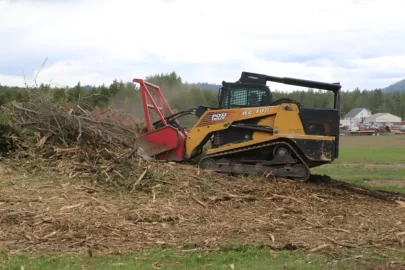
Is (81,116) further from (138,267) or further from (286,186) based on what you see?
(138,267)

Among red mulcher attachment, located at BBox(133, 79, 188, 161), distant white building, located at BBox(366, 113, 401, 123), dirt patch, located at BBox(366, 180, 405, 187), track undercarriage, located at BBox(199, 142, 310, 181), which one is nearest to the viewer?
track undercarriage, located at BBox(199, 142, 310, 181)

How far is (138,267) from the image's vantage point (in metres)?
6.09

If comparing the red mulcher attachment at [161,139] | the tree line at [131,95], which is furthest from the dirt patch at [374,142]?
Answer: the red mulcher attachment at [161,139]

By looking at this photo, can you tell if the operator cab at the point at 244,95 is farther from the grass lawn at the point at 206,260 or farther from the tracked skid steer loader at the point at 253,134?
the grass lawn at the point at 206,260

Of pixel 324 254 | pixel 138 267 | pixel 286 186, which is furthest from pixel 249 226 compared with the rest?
pixel 286 186

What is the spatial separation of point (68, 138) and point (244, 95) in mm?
4487

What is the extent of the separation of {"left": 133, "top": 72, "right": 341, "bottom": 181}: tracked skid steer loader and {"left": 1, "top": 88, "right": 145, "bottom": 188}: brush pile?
1.17 metres

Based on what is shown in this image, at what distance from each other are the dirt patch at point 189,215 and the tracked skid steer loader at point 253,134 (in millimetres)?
953

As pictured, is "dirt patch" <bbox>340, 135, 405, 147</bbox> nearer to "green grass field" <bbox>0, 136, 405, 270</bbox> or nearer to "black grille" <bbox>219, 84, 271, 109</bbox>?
"black grille" <bbox>219, 84, 271, 109</bbox>

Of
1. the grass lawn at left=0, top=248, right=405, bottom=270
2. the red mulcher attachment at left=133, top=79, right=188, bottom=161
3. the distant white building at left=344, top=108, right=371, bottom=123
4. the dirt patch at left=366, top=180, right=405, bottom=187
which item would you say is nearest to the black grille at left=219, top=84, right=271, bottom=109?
the red mulcher attachment at left=133, top=79, right=188, bottom=161

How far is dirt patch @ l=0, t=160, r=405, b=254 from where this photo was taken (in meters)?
7.31

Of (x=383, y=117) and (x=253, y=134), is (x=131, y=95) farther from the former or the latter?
(x=383, y=117)

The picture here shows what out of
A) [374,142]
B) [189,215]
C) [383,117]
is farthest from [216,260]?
[383,117]

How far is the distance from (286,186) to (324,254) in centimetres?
487
